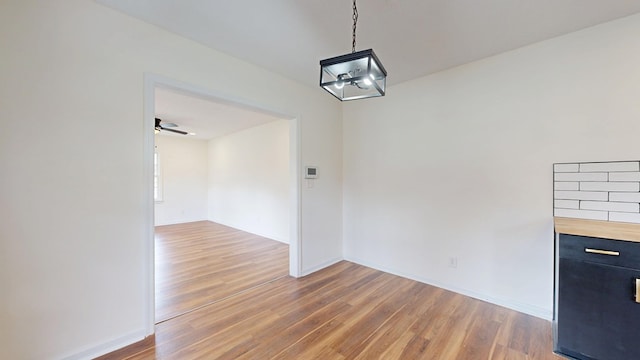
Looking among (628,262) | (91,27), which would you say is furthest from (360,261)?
(91,27)

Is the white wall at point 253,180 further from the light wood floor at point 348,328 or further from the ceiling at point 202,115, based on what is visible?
the light wood floor at point 348,328

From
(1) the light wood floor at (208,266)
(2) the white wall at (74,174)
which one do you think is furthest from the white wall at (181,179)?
(2) the white wall at (74,174)

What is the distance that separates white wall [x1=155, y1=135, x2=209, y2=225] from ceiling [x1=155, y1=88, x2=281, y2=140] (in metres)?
1.26

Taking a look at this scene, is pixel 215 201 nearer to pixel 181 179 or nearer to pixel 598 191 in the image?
pixel 181 179

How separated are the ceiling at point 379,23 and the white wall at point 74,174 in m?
0.35

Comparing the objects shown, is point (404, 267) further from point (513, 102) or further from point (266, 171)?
point (266, 171)

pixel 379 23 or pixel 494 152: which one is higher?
pixel 379 23

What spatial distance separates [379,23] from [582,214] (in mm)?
2490

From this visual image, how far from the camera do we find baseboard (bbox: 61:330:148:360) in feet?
5.88

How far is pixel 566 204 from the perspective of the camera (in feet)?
7.32

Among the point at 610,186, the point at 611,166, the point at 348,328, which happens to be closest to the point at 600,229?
the point at 610,186

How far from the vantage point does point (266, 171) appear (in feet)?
18.7

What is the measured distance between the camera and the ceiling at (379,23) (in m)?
1.87

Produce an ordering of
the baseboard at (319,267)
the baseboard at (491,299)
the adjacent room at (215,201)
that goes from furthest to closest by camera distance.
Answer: the baseboard at (319,267) < the adjacent room at (215,201) < the baseboard at (491,299)
